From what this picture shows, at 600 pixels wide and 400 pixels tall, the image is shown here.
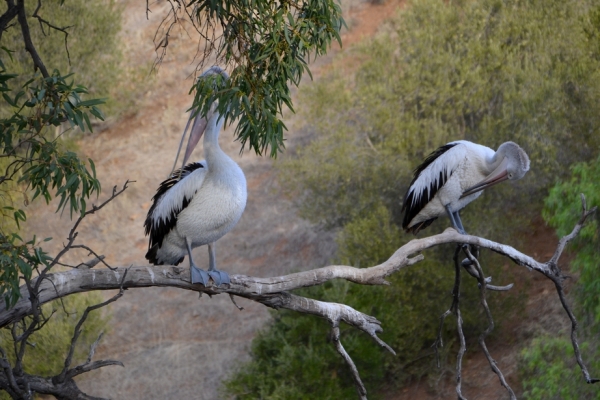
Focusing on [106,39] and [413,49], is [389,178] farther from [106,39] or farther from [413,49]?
[106,39]

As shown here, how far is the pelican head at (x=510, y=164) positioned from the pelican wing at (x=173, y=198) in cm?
264

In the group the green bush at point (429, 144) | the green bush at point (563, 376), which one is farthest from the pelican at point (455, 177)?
the green bush at point (429, 144)

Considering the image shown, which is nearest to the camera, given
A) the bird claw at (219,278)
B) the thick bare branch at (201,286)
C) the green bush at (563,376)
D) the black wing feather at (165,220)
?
the thick bare branch at (201,286)

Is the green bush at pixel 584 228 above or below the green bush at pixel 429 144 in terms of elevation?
below

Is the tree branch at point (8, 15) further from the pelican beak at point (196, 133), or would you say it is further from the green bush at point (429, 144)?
the green bush at point (429, 144)

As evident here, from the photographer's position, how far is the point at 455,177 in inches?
306

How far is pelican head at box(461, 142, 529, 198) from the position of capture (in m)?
7.13

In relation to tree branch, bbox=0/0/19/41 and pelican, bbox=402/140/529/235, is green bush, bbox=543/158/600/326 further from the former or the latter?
tree branch, bbox=0/0/19/41

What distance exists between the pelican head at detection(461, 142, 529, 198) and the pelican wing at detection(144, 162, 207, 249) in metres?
2.64

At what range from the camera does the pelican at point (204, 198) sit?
6.03 m

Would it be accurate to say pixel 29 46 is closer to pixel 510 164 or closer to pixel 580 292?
pixel 510 164

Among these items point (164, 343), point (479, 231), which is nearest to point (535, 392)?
point (479, 231)

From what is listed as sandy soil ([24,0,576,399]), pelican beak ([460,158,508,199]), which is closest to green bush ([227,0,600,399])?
sandy soil ([24,0,576,399])

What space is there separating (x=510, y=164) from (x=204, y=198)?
277 cm
